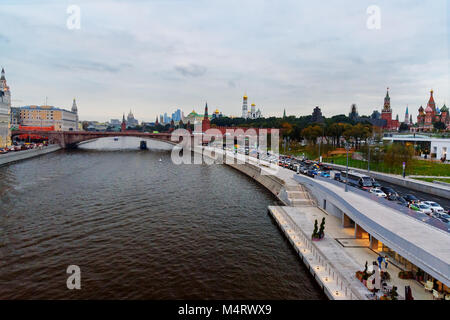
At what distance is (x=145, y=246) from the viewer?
21.7 m

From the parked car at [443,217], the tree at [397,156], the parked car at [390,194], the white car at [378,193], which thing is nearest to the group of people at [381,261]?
the parked car at [443,217]

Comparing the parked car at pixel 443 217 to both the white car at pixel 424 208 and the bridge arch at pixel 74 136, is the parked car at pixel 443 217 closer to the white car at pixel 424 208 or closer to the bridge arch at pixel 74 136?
the white car at pixel 424 208

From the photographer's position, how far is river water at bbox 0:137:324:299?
1622 centimetres

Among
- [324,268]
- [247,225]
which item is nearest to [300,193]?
[247,225]

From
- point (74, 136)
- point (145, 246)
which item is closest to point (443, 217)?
point (145, 246)

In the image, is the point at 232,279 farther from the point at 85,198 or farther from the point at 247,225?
the point at 85,198

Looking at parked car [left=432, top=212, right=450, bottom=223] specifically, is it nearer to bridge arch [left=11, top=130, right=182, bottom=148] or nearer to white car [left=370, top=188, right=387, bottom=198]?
white car [left=370, top=188, right=387, bottom=198]

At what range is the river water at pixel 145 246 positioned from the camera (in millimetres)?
16219

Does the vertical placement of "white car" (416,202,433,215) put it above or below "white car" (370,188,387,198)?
below

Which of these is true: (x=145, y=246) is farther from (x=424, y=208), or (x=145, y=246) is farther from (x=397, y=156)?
(x=397, y=156)

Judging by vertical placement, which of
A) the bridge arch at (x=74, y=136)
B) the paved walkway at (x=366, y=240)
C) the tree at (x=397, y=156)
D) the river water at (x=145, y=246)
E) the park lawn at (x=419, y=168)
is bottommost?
the river water at (x=145, y=246)

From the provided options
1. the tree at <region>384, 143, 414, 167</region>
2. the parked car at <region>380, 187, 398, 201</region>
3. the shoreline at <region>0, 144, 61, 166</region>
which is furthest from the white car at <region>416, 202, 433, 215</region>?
the shoreline at <region>0, 144, 61, 166</region>
